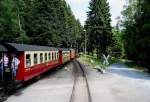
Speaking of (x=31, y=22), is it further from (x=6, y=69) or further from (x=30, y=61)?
(x=6, y=69)

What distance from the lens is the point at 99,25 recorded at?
3297 inches

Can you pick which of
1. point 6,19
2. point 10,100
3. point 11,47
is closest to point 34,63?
point 11,47

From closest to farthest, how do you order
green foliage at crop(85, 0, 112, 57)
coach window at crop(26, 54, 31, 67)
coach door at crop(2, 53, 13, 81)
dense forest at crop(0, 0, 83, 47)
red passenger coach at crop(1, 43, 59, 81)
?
coach door at crop(2, 53, 13, 81) → red passenger coach at crop(1, 43, 59, 81) → coach window at crop(26, 54, 31, 67) → dense forest at crop(0, 0, 83, 47) → green foliage at crop(85, 0, 112, 57)

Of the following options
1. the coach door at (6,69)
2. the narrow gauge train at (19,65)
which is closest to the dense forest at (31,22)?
the narrow gauge train at (19,65)

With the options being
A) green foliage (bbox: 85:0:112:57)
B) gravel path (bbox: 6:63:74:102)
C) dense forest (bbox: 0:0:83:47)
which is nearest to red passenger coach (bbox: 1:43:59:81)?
gravel path (bbox: 6:63:74:102)

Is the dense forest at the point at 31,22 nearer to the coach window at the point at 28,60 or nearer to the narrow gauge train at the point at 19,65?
the narrow gauge train at the point at 19,65

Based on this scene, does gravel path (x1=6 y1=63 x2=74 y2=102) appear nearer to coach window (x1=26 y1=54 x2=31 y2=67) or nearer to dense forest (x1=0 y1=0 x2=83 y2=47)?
coach window (x1=26 y1=54 x2=31 y2=67)

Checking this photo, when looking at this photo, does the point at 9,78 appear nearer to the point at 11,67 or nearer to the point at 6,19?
the point at 11,67

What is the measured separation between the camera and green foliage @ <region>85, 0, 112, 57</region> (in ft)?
272

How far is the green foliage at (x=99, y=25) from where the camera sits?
272 ft

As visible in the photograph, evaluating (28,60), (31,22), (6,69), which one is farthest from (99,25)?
(6,69)

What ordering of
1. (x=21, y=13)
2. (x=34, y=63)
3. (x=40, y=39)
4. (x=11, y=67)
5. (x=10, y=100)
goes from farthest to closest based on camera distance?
1. (x=21, y=13)
2. (x=40, y=39)
3. (x=34, y=63)
4. (x=11, y=67)
5. (x=10, y=100)

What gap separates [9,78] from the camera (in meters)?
20.2

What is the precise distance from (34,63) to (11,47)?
5.25 meters
